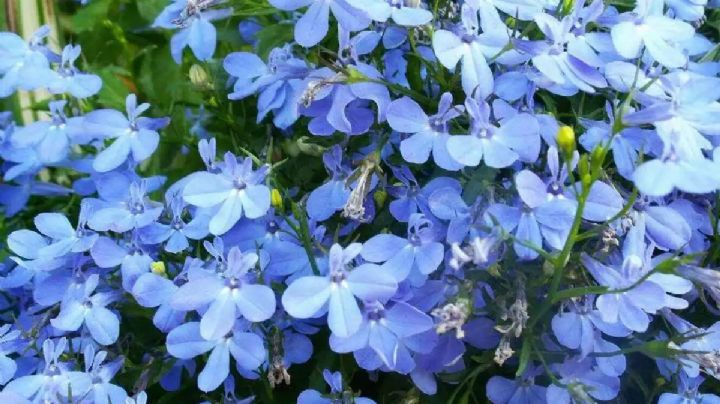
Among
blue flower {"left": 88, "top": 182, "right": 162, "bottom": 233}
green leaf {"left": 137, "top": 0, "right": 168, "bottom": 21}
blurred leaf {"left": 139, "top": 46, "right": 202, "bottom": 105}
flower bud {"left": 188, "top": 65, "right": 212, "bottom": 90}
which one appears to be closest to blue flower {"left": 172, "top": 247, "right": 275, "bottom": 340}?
blue flower {"left": 88, "top": 182, "right": 162, "bottom": 233}

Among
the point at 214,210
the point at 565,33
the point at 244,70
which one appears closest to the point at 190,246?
the point at 214,210

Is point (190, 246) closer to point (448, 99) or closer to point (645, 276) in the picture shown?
point (448, 99)

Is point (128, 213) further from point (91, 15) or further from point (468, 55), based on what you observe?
point (91, 15)

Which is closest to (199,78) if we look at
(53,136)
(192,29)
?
(192,29)

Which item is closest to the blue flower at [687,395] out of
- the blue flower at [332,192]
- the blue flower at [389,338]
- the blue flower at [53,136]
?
the blue flower at [389,338]

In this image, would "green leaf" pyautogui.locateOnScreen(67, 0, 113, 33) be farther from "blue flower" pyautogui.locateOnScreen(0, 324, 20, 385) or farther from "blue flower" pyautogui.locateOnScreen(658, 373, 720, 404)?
"blue flower" pyautogui.locateOnScreen(658, 373, 720, 404)

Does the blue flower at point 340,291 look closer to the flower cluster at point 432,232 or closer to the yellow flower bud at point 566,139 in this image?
the flower cluster at point 432,232

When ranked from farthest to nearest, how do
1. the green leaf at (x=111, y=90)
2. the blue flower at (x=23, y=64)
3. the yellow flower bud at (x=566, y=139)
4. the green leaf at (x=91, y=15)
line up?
the green leaf at (x=91, y=15)
the green leaf at (x=111, y=90)
the blue flower at (x=23, y=64)
the yellow flower bud at (x=566, y=139)
